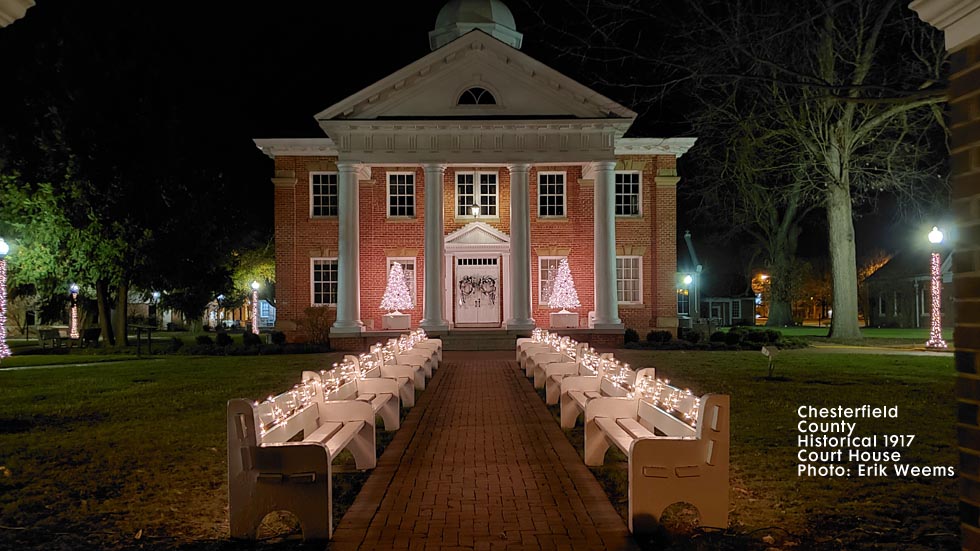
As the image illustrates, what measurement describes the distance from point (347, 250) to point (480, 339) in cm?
555

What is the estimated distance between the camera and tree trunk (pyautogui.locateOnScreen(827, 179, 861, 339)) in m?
28.4

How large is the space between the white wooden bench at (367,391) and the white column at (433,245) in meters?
16.5

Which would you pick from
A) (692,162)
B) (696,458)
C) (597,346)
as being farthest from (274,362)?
(692,162)

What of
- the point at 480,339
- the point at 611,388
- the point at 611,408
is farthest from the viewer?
the point at 480,339

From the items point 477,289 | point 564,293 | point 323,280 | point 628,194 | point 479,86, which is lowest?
point 564,293

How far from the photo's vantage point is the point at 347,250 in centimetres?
2727

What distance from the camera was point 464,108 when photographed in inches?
1068

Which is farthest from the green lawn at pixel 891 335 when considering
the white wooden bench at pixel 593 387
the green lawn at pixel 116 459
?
the green lawn at pixel 116 459

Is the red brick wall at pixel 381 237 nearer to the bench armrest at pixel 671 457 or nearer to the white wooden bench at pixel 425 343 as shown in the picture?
the white wooden bench at pixel 425 343

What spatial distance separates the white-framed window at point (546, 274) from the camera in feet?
98.5

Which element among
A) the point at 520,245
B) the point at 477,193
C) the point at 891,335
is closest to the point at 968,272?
the point at 520,245

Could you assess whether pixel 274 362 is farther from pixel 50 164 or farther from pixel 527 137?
pixel 50 164

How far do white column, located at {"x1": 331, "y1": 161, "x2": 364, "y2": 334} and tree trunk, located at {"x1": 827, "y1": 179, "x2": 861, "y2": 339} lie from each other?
16853 millimetres

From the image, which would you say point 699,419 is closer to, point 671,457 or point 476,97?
point 671,457
